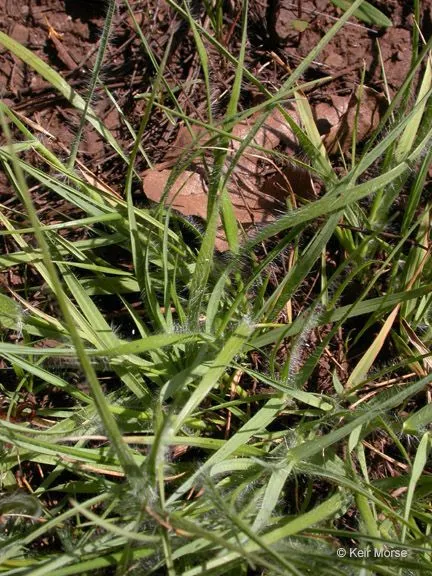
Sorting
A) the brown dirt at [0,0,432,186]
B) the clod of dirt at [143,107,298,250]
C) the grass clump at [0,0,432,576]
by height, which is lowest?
the grass clump at [0,0,432,576]

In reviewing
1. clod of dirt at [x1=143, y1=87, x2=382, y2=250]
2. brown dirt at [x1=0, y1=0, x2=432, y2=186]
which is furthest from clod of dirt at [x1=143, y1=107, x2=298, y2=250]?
brown dirt at [x1=0, y1=0, x2=432, y2=186]

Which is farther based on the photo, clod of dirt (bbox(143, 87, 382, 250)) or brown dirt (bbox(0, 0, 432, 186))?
brown dirt (bbox(0, 0, 432, 186))

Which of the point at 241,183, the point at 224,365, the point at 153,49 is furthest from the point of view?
the point at 153,49

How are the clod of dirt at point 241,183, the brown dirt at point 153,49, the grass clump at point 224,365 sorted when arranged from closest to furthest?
1. the grass clump at point 224,365
2. the clod of dirt at point 241,183
3. the brown dirt at point 153,49

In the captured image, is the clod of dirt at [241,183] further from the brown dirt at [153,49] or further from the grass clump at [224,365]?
the brown dirt at [153,49]

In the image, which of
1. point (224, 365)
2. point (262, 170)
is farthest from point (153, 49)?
point (224, 365)

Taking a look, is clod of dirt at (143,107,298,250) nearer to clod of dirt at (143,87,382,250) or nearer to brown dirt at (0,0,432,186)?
clod of dirt at (143,87,382,250)

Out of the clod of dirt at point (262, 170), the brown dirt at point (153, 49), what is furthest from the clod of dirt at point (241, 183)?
the brown dirt at point (153, 49)

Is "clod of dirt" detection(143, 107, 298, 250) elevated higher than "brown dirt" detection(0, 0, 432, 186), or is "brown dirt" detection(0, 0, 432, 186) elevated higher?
"brown dirt" detection(0, 0, 432, 186)

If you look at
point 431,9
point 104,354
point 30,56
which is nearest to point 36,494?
point 104,354

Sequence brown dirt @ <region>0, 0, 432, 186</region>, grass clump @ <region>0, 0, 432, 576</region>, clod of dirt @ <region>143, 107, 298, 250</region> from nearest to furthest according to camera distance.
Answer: grass clump @ <region>0, 0, 432, 576</region>
clod of dirt @ <region>143, 107, 298, 250</region>
brown dirt @ <region>0, 0, 432, 186</region>

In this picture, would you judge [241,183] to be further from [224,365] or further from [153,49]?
[224,365]

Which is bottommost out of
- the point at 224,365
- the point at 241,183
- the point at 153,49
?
the point at 224,365

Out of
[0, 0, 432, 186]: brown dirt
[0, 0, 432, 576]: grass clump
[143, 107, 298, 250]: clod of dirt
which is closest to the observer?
[0, 0, 432, 576]: grass clump
